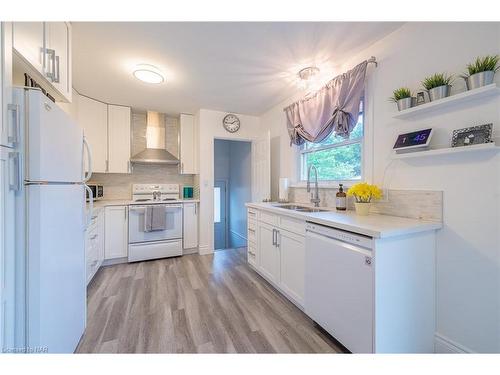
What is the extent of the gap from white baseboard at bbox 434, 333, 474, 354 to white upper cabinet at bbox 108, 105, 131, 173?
4056 millimetres

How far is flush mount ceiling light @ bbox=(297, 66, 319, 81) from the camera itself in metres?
2.11

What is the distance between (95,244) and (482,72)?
12.7ft

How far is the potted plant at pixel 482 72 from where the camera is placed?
113 cm

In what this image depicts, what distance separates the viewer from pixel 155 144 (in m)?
3.60

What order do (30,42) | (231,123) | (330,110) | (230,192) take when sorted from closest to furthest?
1. (30,42)
2. (330,110)
3. (231,123)
4. (230,192)

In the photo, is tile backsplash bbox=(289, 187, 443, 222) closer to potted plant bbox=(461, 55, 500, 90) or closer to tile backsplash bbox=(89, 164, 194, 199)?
potted plant bbox=(461, 55, 500, 90)

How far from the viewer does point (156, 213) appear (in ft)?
10.1

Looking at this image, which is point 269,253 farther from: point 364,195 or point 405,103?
point 405,103

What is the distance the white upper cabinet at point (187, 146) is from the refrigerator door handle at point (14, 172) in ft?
8.94

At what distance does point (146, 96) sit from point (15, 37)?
2.06 meters

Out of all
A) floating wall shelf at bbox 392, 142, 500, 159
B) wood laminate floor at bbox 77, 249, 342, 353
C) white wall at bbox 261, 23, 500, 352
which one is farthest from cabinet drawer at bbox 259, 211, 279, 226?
floating wall shelf at bbox 392, 142, 500, 159

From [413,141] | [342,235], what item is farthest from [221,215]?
[413,141]

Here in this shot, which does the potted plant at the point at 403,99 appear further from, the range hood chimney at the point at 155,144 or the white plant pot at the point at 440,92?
the range hood chimney at the point at 155,144
